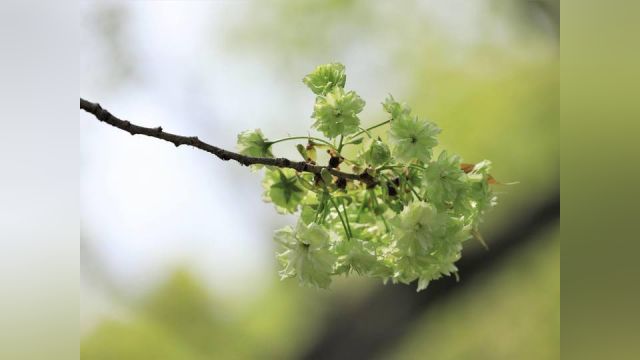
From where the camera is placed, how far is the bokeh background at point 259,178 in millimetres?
1360

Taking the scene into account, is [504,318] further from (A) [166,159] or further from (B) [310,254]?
(B) [310,254]

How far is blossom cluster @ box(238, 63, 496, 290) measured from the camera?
0.59 m

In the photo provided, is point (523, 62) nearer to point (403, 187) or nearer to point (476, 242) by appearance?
point (476, 242)

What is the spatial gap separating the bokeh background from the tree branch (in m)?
0.78

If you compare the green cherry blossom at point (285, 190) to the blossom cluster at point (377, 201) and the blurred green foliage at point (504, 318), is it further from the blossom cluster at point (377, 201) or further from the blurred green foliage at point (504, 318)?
the blurred green foliage at point (504, 318)

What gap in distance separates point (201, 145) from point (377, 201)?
0.19m

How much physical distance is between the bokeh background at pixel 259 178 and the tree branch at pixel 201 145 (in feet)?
2.55

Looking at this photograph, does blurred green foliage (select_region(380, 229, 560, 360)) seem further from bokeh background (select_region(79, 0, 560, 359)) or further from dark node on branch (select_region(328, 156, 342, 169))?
dark node on branch (select_region(328, 156, 342, 169))

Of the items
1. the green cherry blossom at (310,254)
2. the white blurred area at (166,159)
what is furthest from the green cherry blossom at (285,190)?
the white blurred area at (166,159)

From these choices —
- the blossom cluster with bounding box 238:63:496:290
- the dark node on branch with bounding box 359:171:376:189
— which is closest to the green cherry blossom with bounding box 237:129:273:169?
the blossom cluster with bounding box 238:63:496:290

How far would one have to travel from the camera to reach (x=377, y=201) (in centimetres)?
68
